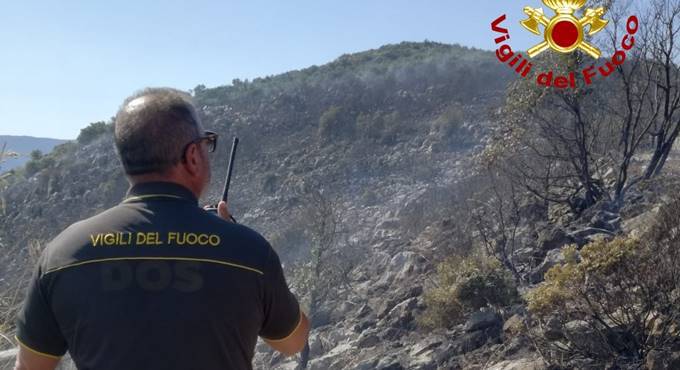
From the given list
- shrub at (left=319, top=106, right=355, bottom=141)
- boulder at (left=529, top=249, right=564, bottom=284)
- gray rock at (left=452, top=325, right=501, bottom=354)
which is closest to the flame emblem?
boulder at (left=529, top=249, right=564, bottom=284)

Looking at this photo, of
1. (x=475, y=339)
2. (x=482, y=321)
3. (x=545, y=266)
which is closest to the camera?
(x=475, y=339)

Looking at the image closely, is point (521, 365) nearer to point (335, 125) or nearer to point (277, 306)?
point (277, 306)

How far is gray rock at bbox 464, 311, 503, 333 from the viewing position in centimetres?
861

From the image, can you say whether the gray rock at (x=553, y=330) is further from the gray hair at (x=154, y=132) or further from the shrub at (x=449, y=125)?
the shrub at (x=449, y=125)

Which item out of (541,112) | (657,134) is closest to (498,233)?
(541,112)

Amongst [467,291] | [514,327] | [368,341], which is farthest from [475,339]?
[368,341]

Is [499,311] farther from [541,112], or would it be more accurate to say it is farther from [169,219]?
[169,219]

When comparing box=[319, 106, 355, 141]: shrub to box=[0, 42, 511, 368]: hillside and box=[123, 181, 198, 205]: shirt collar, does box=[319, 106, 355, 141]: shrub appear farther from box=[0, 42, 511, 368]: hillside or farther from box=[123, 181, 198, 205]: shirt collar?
box=[123, 181, 198, 205]: shirt collar

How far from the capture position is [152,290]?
1822 millimetres

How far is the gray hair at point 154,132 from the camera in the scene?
1.96 metres

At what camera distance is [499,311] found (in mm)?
8867

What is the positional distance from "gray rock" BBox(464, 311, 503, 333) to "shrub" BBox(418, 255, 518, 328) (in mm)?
235

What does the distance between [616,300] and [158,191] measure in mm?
5218

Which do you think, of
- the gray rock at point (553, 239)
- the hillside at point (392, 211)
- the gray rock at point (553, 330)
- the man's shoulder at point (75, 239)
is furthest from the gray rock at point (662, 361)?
the man's shoulder at point (75, 239)
